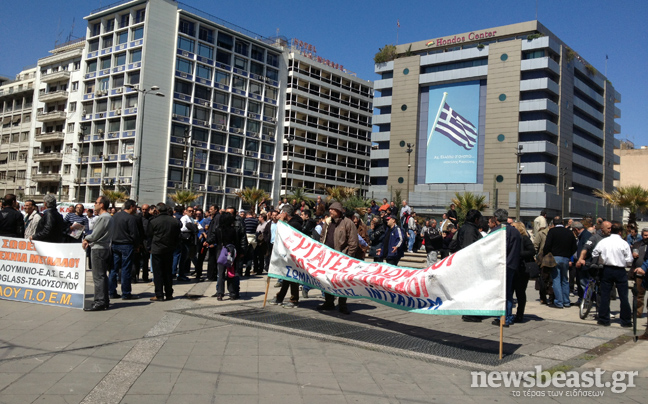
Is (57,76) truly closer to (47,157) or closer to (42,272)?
(47,157)

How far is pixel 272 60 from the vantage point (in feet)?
256

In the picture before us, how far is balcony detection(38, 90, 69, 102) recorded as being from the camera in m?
70.7

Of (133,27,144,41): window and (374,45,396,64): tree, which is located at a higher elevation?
(374,45,396,64): tree

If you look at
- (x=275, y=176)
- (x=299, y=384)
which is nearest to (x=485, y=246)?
(x=299, y=384)

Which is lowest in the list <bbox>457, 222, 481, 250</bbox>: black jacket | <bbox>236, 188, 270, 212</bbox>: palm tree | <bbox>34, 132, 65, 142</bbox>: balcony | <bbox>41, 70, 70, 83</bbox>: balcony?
<bbox>457, 222, 481, 250</bbox>: black jacket

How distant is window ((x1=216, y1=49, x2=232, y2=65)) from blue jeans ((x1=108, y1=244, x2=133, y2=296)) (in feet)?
208

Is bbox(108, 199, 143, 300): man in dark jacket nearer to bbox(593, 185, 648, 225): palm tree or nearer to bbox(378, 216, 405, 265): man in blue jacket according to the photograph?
bbox(378, 216, 405, 265): man in blue jacket

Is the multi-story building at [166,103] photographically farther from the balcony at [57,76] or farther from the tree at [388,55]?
the tree at [388,55]

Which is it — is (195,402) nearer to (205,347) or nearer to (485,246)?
(205,347)

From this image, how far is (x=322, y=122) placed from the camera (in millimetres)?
85188

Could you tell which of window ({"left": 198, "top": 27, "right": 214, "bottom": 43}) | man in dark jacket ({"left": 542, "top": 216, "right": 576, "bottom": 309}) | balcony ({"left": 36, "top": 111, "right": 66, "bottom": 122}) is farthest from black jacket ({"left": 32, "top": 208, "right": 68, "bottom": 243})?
balcony ({"left": 36, "top": 111, "right": 66, "bottom": 122})

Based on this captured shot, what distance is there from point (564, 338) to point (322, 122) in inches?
3091

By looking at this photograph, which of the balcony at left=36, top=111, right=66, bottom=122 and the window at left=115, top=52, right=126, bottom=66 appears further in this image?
the balcony at left=36, top=111, right=66, bottom=122

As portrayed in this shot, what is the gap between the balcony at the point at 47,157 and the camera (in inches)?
2766
